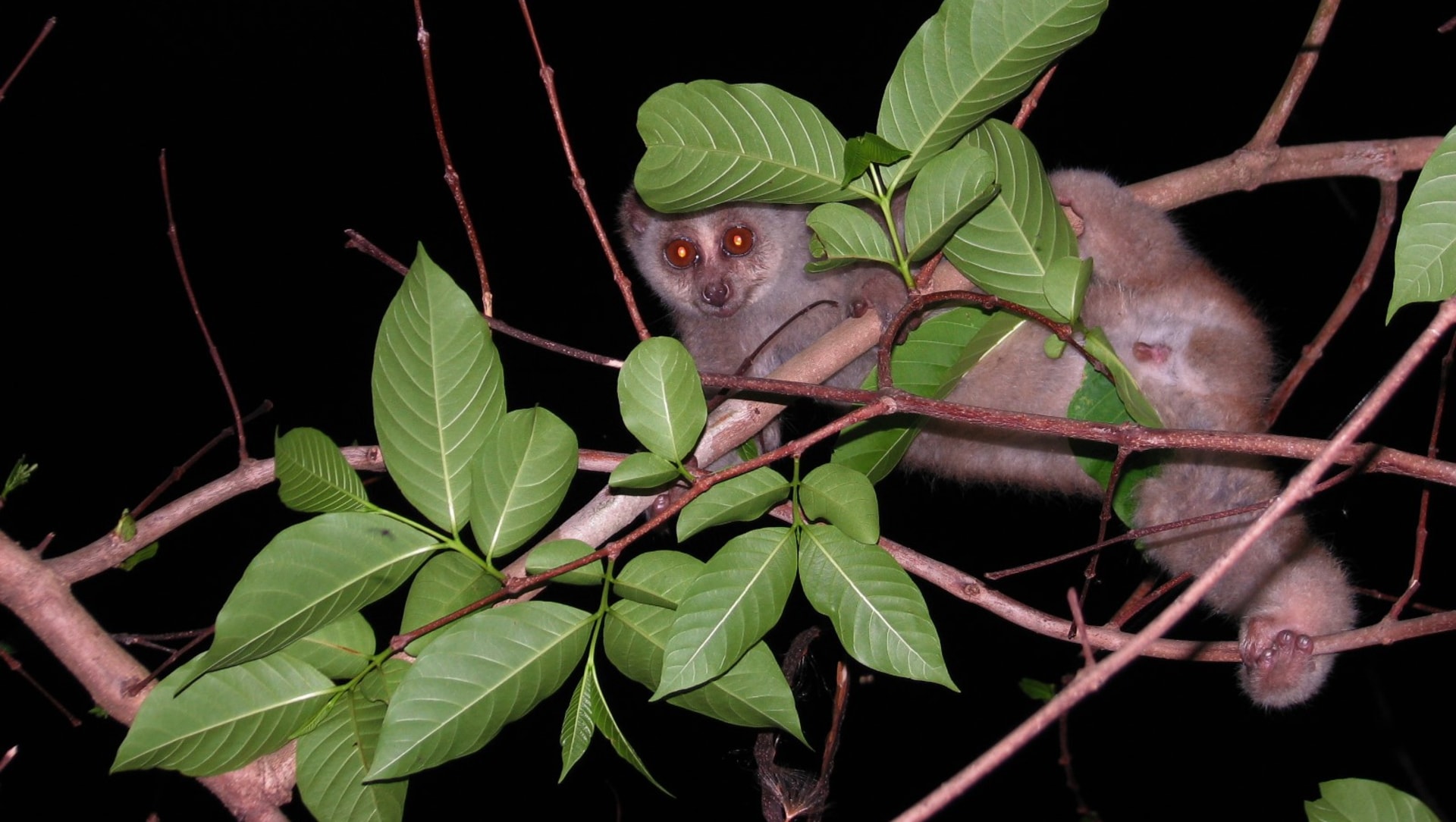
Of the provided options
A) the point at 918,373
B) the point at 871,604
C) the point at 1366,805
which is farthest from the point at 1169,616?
the point at 918,373

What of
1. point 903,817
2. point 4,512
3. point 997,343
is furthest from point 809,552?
point 4,512

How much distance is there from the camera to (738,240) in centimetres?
407

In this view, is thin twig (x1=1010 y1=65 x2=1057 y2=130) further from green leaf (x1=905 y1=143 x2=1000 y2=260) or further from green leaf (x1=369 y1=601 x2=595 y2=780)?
green leaf (x1=369 y1=601 x2=595 y2=780)

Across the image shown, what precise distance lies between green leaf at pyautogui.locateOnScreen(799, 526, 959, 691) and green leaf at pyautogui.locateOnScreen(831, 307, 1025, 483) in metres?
0.44

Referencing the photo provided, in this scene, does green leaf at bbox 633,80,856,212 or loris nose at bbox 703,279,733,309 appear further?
loris nose at bbox 703,279,733,309

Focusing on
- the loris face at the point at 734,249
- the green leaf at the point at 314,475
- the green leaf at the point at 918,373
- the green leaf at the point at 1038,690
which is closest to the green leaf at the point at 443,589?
the green leaf at the point at 314,475

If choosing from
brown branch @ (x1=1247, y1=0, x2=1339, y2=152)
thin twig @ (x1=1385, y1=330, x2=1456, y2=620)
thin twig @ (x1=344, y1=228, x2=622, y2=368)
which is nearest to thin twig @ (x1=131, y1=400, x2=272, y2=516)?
thin twig @ (x1=344, y1=228, x2=622, y2=368)

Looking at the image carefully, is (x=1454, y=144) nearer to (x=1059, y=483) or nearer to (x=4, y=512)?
(x=1059, y=483)

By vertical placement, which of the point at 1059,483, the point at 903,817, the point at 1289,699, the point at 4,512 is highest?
the point at 4,512

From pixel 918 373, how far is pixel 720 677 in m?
0.77

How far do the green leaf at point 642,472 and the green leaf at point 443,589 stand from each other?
0.84ft

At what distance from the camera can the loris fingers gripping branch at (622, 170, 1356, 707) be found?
9.04 ft

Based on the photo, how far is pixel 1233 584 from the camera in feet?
9.40

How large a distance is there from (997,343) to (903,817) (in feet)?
4.04
